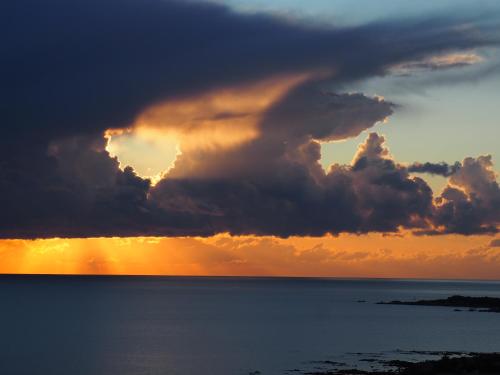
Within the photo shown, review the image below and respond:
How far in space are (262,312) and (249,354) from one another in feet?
266

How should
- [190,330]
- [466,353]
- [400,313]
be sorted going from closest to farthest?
1. [466,353]
2. [190,330]
3. [400,313]

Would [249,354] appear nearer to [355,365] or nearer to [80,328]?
[355,365]

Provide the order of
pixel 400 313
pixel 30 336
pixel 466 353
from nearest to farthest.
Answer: pixel 466 353 < pixel 30 336 < pixel 400 313

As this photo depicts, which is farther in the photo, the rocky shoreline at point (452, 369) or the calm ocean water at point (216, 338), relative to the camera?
the calm ocean water at point (216, 338)

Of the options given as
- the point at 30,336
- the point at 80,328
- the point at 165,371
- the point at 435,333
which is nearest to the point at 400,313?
the point at 435,333

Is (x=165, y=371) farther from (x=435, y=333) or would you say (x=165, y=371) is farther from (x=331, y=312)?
(x=331, y=312)

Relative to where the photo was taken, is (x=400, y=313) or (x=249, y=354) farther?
(x=400, y=313)

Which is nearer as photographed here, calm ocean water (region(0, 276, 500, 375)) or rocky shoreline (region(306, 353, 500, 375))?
rocky shoreline (region(306, 353, 500, 375))

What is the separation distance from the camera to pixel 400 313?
158 m

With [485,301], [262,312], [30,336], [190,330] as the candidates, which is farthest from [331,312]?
[30,336]

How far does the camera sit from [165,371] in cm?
7338

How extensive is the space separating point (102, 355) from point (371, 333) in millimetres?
41705

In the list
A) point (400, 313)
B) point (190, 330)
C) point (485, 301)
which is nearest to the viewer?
point (190, 330)

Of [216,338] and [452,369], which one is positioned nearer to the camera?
[452,369]
